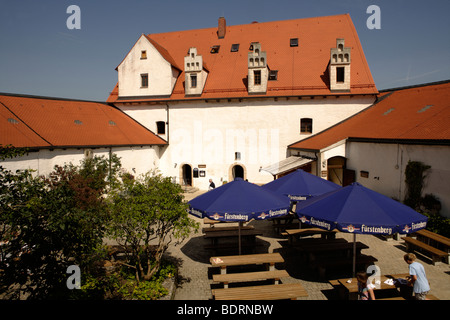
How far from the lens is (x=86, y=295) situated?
234 inches

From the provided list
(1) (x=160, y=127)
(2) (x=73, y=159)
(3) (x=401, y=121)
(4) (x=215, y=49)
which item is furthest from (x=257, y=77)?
(2) (x=73, y=159)

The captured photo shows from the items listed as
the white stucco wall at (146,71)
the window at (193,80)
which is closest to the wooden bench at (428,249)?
the window at (193,80)

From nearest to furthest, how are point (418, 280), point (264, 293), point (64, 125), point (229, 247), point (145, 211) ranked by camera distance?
point (418, 280) → point (264, 293) → point (145, 211) → point (229, 247) → point (64, 125)

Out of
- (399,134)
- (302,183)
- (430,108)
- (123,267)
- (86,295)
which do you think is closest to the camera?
(86,295)

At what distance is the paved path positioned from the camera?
24.5 feet

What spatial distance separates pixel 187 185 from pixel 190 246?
14112 mm

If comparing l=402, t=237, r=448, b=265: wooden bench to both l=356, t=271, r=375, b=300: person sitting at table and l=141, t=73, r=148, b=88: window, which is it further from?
l=141, t=73, r=148, b=88: window

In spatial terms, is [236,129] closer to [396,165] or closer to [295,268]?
[396,165]

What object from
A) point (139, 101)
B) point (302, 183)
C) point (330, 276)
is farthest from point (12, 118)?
point (330, 276)

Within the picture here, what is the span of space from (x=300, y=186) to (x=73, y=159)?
13.6m

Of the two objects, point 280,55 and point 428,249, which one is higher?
point 280,55

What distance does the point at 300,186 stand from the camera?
10.8 metres

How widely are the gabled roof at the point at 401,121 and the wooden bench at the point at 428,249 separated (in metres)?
4.03
